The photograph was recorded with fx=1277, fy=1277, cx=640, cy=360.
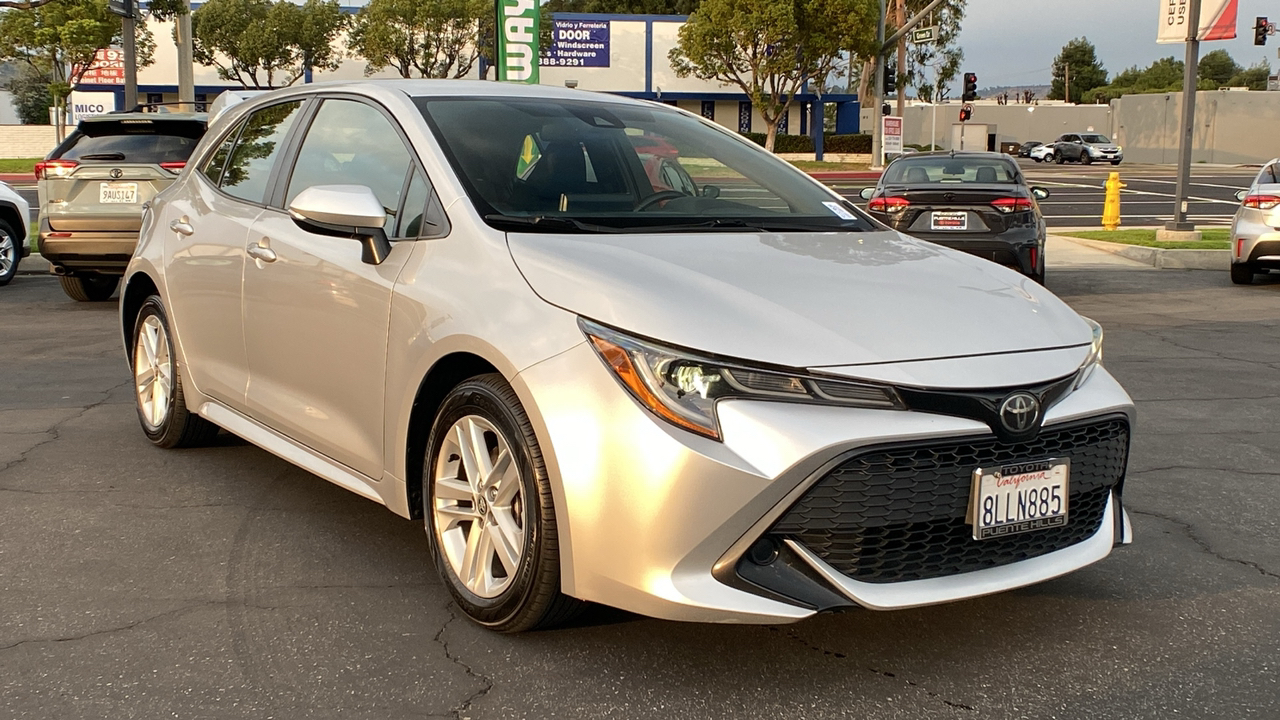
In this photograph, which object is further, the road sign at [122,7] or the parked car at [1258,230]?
the road sign at [122,7]

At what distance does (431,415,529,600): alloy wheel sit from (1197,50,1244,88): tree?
14768 centimetres

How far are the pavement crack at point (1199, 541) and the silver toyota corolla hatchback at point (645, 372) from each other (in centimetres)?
94

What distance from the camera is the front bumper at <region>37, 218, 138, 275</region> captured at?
412 inches

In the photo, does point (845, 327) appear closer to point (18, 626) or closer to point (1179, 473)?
point (18, 626)

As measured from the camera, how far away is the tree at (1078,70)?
5177 inches

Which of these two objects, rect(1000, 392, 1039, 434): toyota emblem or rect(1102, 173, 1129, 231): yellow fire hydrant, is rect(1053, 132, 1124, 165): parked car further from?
rect(1000, 392, 1039, 434): toyota emblem

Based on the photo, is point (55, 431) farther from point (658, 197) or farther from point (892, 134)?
point (892, 134)

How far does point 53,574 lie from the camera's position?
13.6ft

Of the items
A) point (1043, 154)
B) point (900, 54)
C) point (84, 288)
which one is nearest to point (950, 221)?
point (84, 288)

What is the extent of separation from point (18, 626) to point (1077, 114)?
272 feet

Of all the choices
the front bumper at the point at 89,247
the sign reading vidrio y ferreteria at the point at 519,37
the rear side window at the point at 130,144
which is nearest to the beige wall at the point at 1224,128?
the sign reading vidrio y ferreteria at the point at 519,37

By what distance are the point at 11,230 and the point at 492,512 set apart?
10.4 meters

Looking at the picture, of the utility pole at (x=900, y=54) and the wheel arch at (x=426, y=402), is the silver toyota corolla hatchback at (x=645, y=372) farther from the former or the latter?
the utility pole at (x=900, y=54)

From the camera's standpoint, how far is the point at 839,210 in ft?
15.3
